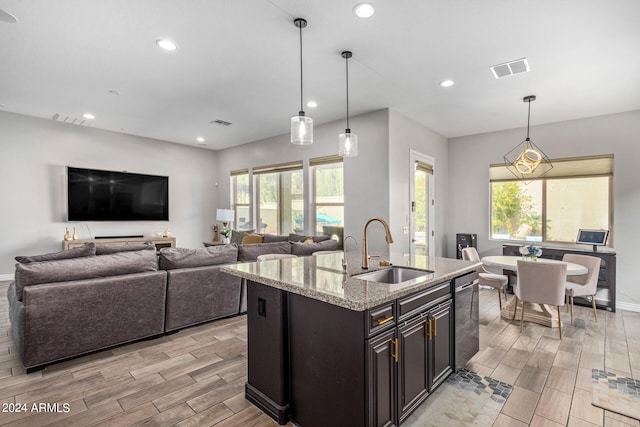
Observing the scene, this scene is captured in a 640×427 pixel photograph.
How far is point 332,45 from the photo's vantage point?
2902mm

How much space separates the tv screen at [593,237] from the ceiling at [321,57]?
174 cm

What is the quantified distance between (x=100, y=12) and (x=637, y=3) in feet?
13.0

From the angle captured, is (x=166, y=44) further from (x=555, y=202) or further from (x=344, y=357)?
(x=555, y=202)

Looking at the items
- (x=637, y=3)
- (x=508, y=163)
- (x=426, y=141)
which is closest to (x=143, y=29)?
(x=637, y=3)

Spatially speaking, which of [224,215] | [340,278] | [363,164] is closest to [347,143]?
[340,278]

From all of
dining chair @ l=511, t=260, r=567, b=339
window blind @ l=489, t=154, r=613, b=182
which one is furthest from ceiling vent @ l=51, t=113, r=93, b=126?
window blind @ l=489, t=154, r=613, b=182

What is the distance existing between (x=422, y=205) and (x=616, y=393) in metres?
3.61

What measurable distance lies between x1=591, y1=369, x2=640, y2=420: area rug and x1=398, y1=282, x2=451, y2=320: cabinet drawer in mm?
1251

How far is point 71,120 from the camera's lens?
18.5 feet

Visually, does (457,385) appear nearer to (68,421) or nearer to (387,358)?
(387,358)

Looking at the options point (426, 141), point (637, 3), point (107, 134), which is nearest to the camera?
point (637, 3)

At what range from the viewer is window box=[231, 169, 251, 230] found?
25.0ft

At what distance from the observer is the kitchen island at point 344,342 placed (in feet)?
5.32

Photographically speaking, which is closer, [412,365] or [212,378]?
[412,365]
